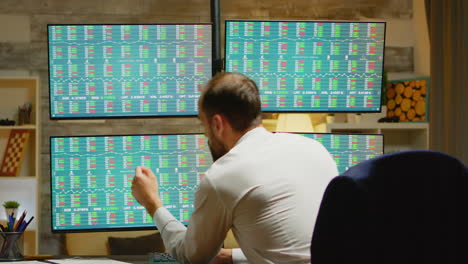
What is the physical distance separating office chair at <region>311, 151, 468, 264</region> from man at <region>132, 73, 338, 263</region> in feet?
2.10

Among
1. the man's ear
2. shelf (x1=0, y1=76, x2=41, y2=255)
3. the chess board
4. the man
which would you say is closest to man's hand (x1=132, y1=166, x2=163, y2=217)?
the man

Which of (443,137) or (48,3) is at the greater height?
(48,3)

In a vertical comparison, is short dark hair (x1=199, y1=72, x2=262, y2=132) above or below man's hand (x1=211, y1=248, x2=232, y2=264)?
above

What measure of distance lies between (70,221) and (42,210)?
2936mm

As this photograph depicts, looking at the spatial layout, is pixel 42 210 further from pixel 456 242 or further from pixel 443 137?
pixel 456 242

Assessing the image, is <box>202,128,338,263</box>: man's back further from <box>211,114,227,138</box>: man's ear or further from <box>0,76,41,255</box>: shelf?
<box>0,76,41,255</box>: shelf

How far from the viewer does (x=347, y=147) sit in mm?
2320

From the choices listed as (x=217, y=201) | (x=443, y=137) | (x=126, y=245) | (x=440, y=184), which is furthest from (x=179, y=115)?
(x=443, y=137)

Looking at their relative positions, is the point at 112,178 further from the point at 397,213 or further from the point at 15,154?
the point at 15,154

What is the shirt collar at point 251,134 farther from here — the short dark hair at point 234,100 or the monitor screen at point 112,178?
the monitor screen at point 112,178

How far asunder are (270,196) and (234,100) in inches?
12.1

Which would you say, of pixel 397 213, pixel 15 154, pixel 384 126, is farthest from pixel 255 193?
pixel 15 154

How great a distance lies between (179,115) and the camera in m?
2.26

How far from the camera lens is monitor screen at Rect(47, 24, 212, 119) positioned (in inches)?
88.0
